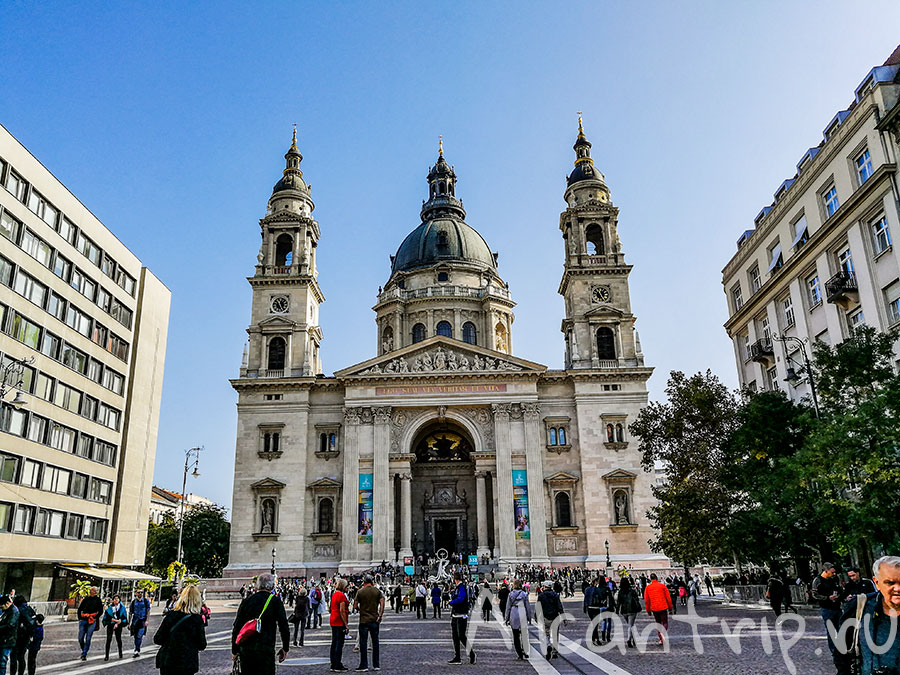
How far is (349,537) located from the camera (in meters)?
49.3

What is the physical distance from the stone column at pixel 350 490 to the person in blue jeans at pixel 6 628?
38389 mm

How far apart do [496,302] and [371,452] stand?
2168cm

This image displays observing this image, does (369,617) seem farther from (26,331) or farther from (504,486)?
(504,486)

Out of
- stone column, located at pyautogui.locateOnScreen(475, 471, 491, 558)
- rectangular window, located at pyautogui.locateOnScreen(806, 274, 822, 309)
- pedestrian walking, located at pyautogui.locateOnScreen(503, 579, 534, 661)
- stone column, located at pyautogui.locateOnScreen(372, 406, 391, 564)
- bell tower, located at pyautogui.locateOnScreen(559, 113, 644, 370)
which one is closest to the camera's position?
pedestrian walking, located at pyautogui.locateOnScreen(503, 579, 534, 661)

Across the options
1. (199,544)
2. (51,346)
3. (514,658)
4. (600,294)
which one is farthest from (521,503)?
(514,658)

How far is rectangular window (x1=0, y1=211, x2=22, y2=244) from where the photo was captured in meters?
34.7

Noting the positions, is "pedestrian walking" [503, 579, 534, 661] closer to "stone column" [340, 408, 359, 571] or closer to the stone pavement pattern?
the stone pavement pattern

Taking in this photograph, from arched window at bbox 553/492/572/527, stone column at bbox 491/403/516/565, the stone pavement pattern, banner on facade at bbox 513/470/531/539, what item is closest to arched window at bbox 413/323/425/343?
stone column at bbox 491/403/516/565

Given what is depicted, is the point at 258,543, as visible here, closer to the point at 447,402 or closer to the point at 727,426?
the point at 447,402

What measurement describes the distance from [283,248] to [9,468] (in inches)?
1160

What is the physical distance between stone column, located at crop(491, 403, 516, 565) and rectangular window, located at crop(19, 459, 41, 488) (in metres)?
27.6

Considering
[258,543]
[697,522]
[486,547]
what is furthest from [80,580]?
[697,522]

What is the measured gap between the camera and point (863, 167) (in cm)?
2884

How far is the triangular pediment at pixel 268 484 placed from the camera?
51.2m
